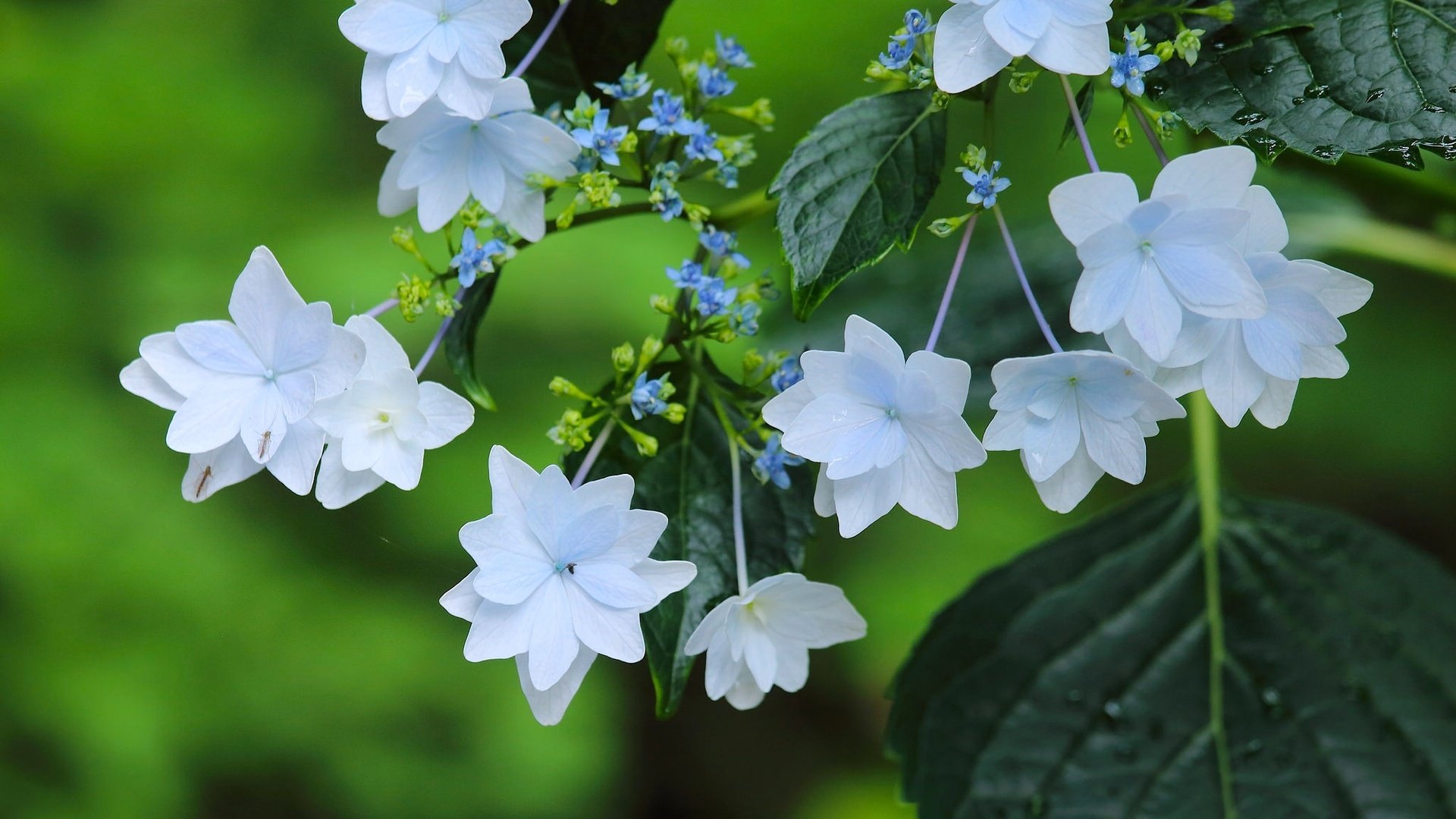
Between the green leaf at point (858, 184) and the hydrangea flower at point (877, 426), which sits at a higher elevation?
the green leaf at point (858, 184)

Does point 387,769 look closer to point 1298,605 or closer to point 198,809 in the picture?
point 198,809

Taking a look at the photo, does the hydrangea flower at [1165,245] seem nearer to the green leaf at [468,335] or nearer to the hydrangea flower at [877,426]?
the hydrangea flower at [877,426]

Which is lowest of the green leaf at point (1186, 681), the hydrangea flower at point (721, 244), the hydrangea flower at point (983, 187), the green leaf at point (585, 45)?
the green leaf at point (1186, 681)

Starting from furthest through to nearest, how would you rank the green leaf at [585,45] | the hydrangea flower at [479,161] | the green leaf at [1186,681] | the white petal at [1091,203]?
the green leaf at [1186,681] → the green leaf at [585,45] → the hydrangea flower at [479,161] → the white petal at [1091,203]

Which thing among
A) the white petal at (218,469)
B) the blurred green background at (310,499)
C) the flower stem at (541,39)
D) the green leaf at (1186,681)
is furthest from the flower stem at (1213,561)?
the white petal at (218,469)

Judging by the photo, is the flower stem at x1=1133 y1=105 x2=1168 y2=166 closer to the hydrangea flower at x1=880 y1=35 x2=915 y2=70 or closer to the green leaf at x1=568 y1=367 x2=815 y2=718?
the hydrangea flower at x1=880 y1=35 x2=915 y2=70

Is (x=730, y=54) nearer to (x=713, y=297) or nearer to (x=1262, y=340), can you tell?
(x=713, y=297)

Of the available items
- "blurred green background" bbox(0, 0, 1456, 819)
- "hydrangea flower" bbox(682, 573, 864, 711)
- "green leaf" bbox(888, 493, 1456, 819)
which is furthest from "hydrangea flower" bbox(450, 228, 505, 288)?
"blurred green background" bbox(0, 0, 1456, 819)
